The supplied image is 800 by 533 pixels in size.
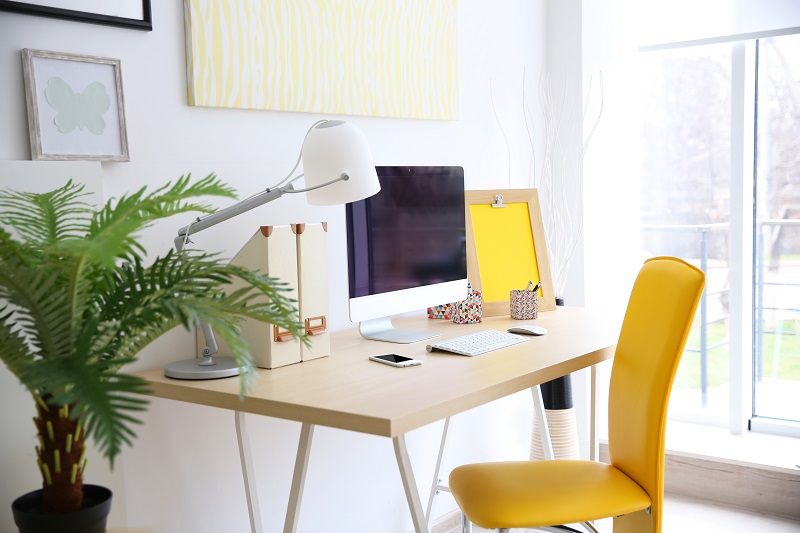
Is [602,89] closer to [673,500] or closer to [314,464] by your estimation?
[673,500]

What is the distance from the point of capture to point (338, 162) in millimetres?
1923

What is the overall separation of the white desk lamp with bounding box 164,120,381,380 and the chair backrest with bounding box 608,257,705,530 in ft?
2.25

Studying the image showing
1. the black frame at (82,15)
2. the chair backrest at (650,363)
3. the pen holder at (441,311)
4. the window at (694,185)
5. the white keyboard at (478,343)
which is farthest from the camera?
the window at (694,185)

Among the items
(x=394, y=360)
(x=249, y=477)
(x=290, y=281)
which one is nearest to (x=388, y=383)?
(x=394, y=360)

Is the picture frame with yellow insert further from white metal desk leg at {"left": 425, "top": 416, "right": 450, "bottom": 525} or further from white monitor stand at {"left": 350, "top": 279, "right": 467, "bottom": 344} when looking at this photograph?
white metal desk leg at {"left": 425, "top": 416, "right": 450, "bottom": 525}

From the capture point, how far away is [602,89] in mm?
3553

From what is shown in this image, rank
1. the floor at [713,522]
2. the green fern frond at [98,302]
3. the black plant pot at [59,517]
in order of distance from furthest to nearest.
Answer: the floor at [713,522] → the black plant pot at [59,517] → the green fern frond at [98,302]

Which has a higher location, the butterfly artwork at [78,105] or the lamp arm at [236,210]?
the butterfly artwork at [78,105]

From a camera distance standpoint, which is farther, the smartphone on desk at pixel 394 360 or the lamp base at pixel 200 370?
the smartphone on desk at pixel 394 360

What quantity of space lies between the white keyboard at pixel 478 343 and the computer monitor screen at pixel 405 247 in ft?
0.49

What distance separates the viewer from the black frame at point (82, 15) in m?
1.77

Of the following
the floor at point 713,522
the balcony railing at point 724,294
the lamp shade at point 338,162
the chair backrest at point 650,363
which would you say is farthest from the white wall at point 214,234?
the balcony railing at point 724,294

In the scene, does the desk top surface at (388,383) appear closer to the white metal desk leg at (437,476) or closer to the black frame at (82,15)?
the white metal desk leg at (437,476)

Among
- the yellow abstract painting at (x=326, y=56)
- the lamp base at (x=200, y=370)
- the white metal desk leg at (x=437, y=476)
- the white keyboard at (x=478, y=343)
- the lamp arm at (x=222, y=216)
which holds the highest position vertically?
the yellow abstract painting at (x=326, y=56)
